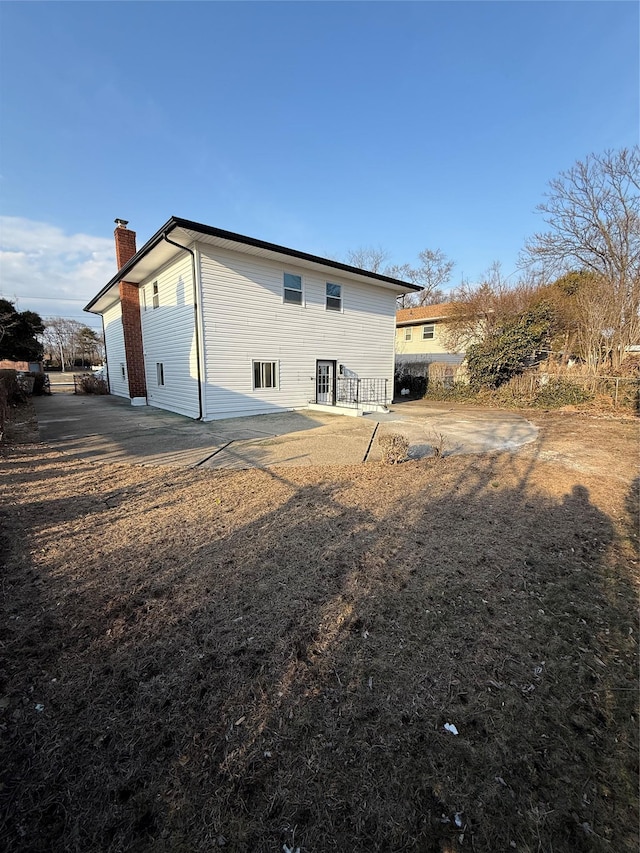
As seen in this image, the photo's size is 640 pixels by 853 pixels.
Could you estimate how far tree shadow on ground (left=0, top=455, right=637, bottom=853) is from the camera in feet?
4.46

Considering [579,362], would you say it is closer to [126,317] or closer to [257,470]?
[257,470]

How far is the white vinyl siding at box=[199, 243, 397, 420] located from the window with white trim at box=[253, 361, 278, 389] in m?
0.14

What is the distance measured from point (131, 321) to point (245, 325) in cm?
755

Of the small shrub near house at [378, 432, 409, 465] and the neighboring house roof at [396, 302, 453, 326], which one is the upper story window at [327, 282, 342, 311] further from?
the neighboring house roof at [396, 302, 453, 326]

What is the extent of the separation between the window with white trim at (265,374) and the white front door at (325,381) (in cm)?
210

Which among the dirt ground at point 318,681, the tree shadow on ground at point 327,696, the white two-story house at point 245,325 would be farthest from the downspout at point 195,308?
the tree shadow on ground at point 327,696

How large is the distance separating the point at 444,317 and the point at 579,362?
8692 millimetres

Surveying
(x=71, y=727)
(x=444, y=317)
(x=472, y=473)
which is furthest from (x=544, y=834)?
(x=444, y=317)

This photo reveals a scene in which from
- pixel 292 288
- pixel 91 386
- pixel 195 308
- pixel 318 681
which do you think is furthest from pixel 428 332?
pixel 318 681

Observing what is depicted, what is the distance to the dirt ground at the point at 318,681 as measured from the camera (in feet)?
4.49

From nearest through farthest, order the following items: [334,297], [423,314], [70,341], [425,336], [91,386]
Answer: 1. [334,297]
2. [91,386]
3. [423,314]
4. [425,336]
5. [70,341]

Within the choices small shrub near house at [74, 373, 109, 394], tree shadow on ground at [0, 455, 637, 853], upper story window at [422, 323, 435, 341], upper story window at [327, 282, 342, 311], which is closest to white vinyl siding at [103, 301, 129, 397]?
small shrub near house at [74, 373, 109, 394]

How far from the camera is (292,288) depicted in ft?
42.2

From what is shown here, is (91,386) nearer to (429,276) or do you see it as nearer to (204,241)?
(204,241)
